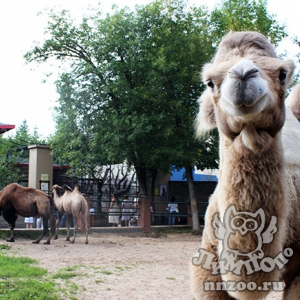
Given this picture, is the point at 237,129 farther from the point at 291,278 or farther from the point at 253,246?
the point at 291,278

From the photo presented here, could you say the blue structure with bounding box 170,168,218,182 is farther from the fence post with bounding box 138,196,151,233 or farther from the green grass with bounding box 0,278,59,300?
the green grass with bounding box 0,278,59,300

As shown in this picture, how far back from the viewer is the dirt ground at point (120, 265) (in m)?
6.88

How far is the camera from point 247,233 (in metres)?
2.35

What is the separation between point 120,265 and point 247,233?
7368 millimetres

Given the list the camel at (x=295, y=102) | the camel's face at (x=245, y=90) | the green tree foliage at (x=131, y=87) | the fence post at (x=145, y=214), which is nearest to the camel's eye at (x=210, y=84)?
the camel's face at (x=245, y=90)

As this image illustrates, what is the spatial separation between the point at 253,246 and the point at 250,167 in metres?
0.41

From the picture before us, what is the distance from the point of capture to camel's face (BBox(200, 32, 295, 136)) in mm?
2150

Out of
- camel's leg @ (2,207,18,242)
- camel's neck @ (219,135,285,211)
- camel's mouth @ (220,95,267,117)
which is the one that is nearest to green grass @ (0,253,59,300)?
camel's neck @ (219,135,285,211)

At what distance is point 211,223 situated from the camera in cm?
286

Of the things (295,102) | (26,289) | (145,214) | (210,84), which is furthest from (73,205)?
(210,84)

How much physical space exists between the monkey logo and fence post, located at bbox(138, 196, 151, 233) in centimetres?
1568

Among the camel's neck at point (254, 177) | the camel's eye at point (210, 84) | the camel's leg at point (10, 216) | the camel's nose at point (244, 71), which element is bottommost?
the camel's leg at point (10, 216)

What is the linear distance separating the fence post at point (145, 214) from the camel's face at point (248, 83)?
1562cm

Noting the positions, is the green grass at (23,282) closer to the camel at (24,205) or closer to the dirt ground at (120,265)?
the dirt ground at (120,265)
